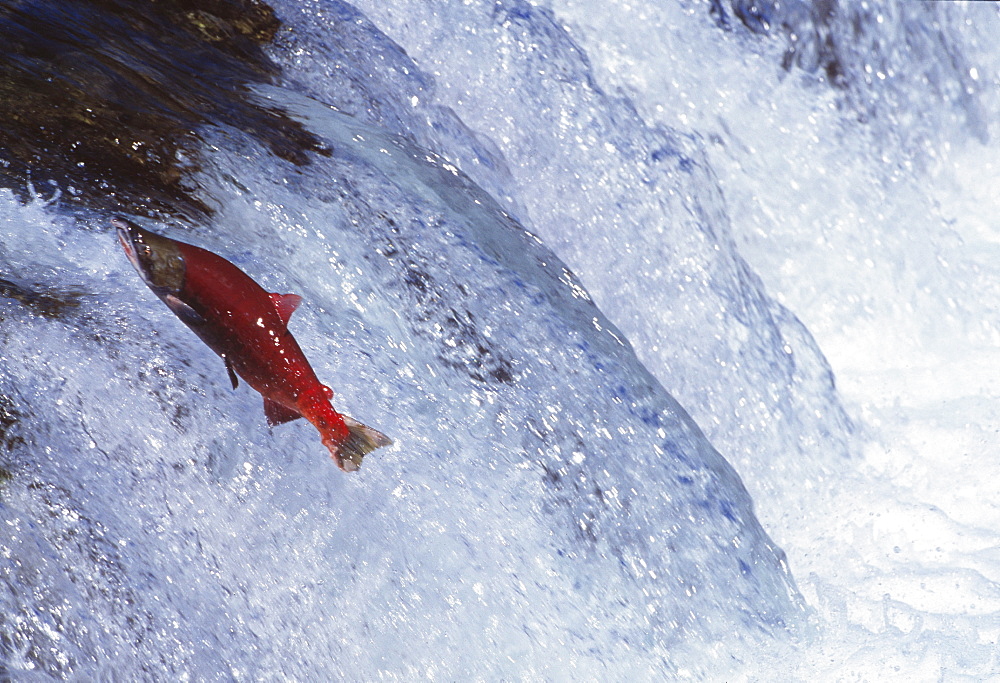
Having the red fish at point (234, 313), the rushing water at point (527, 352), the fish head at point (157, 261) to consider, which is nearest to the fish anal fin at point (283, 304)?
the red fish at point (234, 313)

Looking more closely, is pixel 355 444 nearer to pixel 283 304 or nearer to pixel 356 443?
pixel 356 443

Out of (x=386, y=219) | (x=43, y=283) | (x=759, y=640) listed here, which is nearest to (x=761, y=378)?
(x=759, y=640)

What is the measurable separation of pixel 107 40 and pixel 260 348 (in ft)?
3.44

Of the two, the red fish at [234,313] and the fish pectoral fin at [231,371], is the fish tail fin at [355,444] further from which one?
the fish pectoral fin at [231,371]

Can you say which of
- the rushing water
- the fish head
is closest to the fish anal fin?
the fish head

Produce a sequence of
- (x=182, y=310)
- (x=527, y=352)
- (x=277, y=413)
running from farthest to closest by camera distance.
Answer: (x=527, y=352)
(x=277, y=413)
(x=182, y=310)

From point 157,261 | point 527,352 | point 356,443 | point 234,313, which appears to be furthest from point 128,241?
point 527,352

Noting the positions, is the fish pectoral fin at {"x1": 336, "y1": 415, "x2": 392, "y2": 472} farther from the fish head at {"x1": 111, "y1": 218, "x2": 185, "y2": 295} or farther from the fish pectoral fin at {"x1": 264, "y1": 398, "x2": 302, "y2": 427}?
the fish head at {"x1": 111, "y1": 218, "x2": 185, "y2": 295}

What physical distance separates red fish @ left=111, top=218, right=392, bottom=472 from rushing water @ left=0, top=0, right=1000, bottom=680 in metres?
0.30

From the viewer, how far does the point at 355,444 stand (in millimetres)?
1368

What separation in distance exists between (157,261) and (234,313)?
12cm

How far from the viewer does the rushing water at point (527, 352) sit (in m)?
1.51

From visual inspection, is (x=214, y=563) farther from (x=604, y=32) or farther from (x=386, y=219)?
(x=604, y=32)

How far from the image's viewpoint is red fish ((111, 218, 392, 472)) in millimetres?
1226
